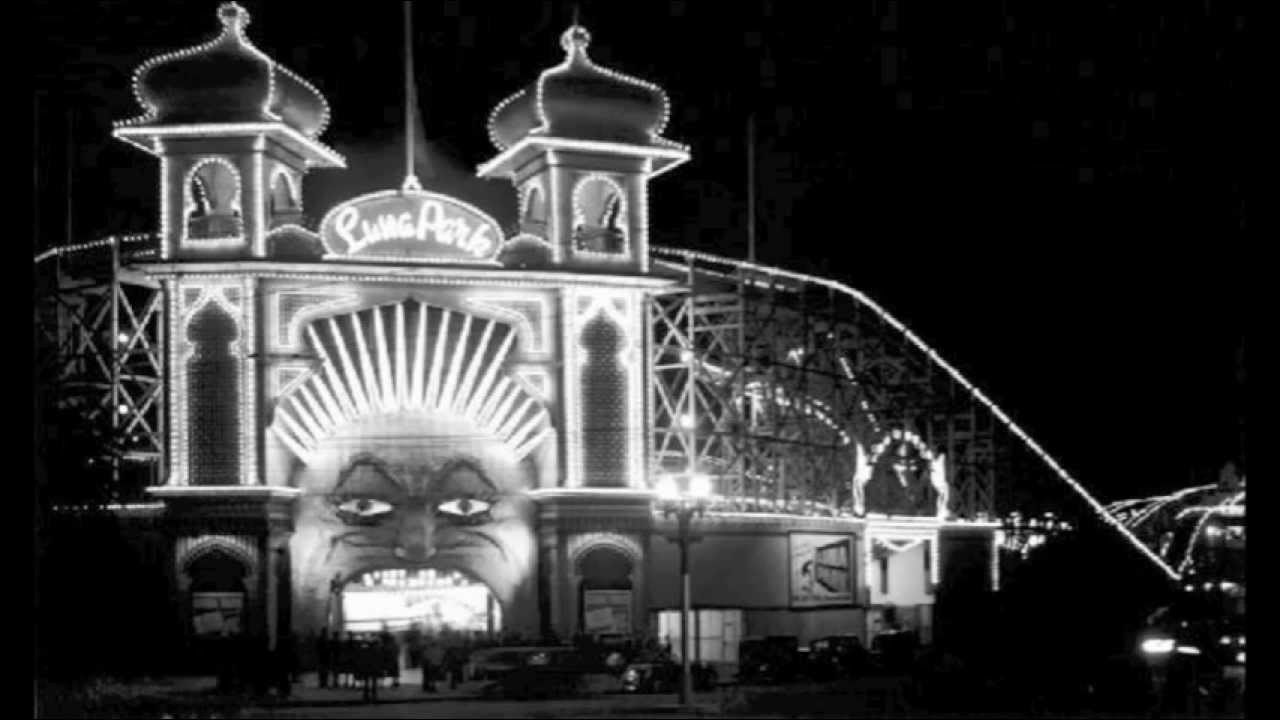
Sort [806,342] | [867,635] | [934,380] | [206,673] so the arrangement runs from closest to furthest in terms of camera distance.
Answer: [206,673], [806,342], [867,635], [934,380]

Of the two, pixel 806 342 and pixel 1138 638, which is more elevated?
pixel 806 342

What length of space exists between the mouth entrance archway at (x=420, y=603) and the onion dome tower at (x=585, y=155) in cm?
956

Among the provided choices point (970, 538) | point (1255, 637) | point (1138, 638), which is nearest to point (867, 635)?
point (970, 538)

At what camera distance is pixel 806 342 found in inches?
2414

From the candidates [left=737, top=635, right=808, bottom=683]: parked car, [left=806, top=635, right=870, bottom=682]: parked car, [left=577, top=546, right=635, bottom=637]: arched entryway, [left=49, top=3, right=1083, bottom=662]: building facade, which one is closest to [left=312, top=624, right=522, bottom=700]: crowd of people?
[left=49, top=3, right=1083, bottom=662]: building facade

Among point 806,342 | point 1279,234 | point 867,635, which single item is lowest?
point 867,635

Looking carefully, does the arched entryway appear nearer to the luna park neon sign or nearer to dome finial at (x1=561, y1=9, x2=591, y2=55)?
the luna park neon sign

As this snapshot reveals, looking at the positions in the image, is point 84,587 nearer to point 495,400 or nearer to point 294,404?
point 294,404

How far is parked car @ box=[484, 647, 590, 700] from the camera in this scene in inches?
1740

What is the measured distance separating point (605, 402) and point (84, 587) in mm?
17281

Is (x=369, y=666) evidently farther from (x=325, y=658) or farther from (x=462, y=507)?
(x=462, y=507)

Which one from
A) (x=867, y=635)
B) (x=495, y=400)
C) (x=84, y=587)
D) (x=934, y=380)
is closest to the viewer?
(x=84, y=587)

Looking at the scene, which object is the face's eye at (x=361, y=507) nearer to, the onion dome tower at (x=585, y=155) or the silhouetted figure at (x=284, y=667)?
the silhouetted figure at (x=284, y=667)

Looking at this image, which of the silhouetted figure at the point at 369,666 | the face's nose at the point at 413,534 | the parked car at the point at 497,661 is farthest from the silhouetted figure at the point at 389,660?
the face's nose at the point at 413,534
